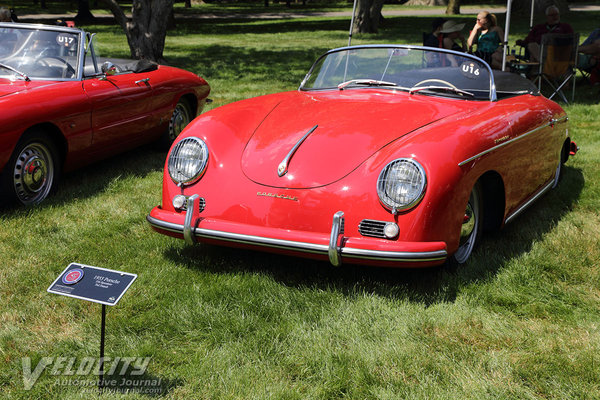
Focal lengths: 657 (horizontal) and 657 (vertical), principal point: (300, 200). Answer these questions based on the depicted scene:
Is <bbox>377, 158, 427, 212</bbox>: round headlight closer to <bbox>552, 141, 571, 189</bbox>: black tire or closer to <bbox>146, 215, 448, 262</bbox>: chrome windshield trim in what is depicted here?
<bbox>146, 215, 448, 262</bbox>: chrome windshield trim

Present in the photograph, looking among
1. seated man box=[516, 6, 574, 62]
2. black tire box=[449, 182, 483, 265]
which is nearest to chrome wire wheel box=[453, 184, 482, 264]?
black tire box=[449, 182, 483, 265]

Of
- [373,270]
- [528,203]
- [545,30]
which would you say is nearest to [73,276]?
[373,270]

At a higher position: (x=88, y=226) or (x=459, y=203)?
(x=459, y=203)

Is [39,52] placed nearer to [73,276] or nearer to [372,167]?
[372,167]

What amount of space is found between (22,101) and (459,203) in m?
3.38

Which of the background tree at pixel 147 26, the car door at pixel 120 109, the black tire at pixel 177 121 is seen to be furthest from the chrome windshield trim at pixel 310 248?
the background tree at pixel 147 26

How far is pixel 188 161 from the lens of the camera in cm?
405

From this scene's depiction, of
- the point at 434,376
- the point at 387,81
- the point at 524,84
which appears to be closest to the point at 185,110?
the point at 387,81

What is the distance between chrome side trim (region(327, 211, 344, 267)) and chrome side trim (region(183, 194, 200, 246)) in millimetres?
832

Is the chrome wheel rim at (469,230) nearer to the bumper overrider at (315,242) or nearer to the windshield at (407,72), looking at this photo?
the bumper overrider at (315,242)

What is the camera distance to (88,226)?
4.78m

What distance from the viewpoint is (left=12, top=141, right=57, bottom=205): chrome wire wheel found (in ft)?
16.4

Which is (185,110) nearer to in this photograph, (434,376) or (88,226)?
(88,226)

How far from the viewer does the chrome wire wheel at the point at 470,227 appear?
3.91 meters
